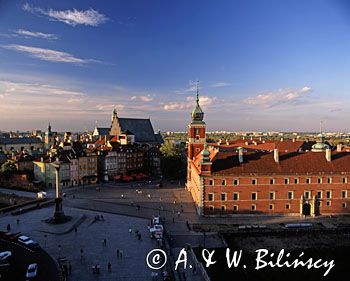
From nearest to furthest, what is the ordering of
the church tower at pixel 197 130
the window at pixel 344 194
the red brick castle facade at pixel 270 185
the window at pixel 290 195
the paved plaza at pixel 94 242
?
the paved plaza at pixel 94 242
the red brick castle facade at pixel 270 185
the window at pixel 290 195
the window at pixel 344 194
the church tower at pixel 197 130

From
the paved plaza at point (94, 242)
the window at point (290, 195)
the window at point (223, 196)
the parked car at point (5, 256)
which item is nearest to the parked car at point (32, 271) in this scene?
the paved plaza at point (94, 242)

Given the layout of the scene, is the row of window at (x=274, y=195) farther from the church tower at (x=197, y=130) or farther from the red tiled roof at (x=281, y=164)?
the church tower at (x=197, y=130)

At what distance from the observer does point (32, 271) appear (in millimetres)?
27375

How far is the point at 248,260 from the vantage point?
3316cm

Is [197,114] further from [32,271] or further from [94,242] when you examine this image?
[32,271]

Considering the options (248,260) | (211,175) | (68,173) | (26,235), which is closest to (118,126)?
(68,173)

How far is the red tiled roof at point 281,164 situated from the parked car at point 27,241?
23536 mm

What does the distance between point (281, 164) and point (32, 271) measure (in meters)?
34.3

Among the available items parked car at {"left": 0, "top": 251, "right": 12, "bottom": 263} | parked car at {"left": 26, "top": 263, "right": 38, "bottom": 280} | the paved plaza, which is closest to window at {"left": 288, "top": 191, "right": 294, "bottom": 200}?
the paved plaza

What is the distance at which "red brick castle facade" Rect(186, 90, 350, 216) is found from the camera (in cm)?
4703

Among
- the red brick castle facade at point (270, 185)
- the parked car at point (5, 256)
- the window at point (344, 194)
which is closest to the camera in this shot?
the parked car at point (5, 256)

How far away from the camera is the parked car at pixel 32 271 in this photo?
2677 cm

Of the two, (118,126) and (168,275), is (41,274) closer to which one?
(168,275)

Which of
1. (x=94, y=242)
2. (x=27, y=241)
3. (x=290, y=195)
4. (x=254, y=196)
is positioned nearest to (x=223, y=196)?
(x=254, y=196)
